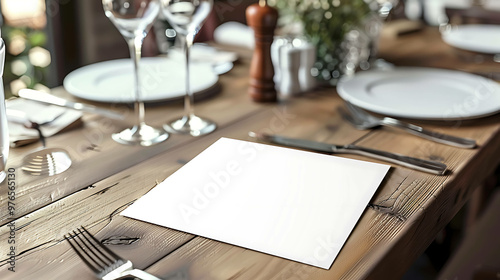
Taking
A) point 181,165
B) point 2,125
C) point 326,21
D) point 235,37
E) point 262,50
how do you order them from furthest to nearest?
1. point 235,37
2. point 326,21
3. point 262,50
4. point 181,165
5. point 2,125

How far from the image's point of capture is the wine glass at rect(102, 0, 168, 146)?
827 mm

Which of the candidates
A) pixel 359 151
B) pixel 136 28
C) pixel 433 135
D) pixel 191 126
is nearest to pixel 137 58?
pixel 136 28

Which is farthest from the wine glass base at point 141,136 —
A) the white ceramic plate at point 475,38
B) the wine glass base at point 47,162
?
the white ceramic plate at point 475,38

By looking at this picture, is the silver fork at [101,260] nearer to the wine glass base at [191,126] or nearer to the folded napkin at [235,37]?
the wine glass base at [191,126]

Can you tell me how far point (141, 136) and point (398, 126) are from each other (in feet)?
1.48

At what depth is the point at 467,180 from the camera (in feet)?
2.74

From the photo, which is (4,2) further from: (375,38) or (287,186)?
(287,186)

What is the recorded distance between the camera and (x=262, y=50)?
110 cm

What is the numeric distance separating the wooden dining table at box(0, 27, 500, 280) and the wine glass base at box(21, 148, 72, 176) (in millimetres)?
13

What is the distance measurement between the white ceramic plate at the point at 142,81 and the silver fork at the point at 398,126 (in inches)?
12.6

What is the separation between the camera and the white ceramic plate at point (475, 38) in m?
1.55

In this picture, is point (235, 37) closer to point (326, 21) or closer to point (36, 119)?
point (326, 21)

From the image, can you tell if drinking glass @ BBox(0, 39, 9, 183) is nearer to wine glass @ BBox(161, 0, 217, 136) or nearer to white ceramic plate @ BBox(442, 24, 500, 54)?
wine glass @ BBox(161, 0, 217, 136)

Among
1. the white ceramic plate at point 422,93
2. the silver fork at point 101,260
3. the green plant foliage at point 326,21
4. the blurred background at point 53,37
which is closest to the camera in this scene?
the silver fork at point 101,260
